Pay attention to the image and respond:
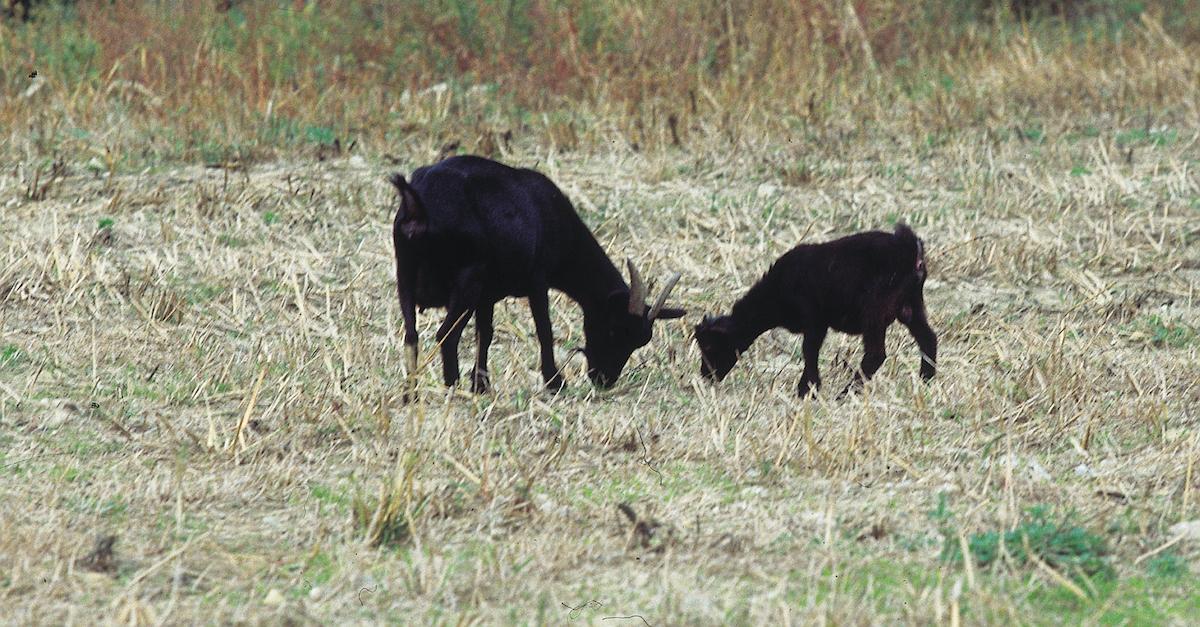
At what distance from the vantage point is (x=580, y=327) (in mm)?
8922

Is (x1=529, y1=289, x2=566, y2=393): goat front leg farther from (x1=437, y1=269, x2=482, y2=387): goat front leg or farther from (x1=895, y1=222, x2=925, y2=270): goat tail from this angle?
(x1=895, y1=222, x2=925, y2=270): goat tail

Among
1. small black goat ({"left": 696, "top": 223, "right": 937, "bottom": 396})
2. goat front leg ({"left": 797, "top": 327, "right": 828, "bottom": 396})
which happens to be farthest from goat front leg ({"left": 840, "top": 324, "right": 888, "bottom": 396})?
goat front leg ({"left": 797, "top": 327, "right": 828, "bottom": 396})

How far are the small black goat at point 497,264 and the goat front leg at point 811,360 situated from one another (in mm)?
693

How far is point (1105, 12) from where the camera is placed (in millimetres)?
16734

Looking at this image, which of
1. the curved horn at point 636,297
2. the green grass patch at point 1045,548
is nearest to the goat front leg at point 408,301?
the curved horn at point 636,297

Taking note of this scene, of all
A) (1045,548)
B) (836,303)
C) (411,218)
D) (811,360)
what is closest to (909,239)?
(836,303)

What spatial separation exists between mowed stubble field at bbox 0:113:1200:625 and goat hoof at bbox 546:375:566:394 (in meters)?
0.11

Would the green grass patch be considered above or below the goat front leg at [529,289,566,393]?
above

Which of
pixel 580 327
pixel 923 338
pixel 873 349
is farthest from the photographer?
pixel 580 327

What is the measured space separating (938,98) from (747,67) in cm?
181

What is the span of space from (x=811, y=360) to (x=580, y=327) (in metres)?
1.58

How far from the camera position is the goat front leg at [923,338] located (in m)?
7.83

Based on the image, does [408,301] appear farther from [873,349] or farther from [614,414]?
[873,349]

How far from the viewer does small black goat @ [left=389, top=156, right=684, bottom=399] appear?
738 cm
